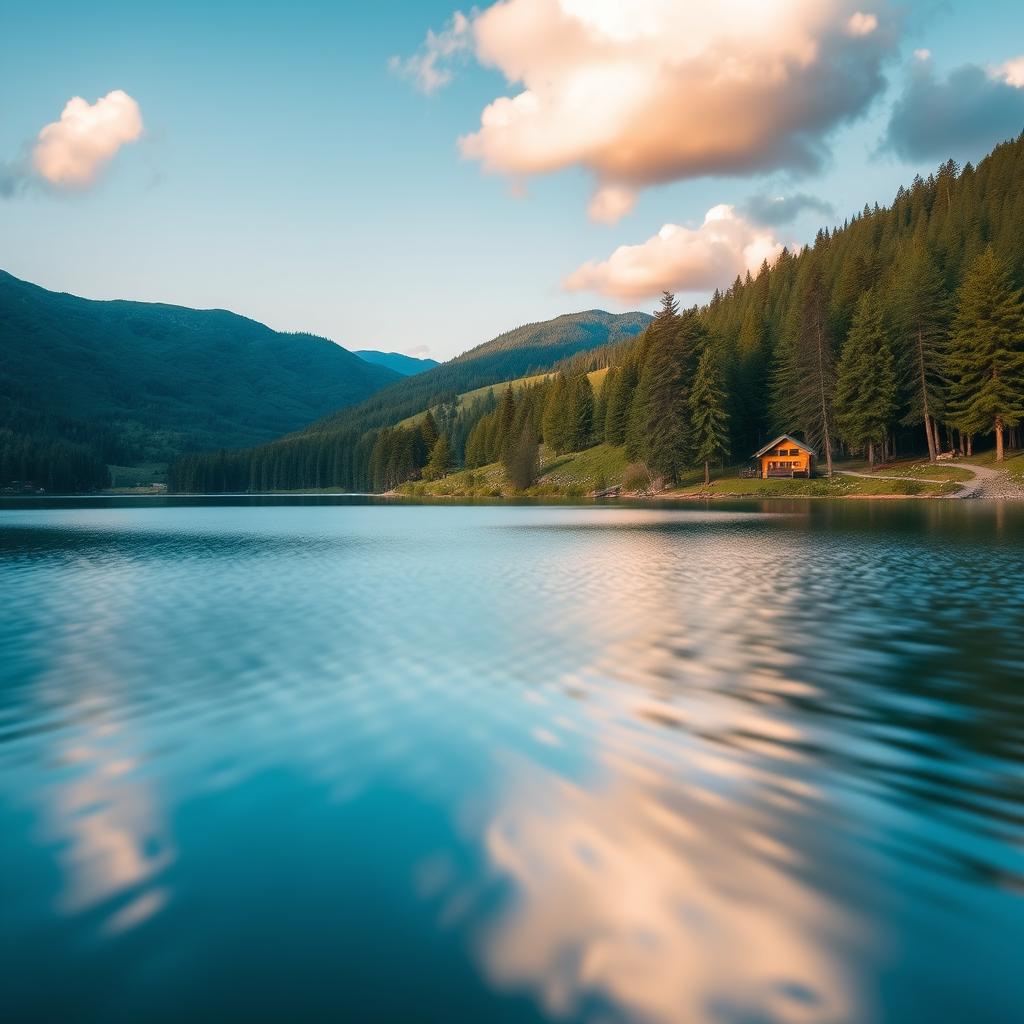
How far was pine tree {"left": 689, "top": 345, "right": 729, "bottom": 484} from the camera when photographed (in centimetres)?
10881

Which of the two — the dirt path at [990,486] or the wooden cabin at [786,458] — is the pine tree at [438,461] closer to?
the wooden cabin at [786,458]

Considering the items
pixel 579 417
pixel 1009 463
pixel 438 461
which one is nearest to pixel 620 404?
pixel 579 417

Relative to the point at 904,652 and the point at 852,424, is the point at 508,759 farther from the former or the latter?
the point at 852,424

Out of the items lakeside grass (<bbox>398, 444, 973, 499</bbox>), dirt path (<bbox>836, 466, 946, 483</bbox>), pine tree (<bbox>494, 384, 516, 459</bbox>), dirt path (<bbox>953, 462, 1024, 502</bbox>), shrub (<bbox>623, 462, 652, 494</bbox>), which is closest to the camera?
dirt path (<bbox>953, 462, 1024, 502</bbox>)

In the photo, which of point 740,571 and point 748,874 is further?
point 740,571

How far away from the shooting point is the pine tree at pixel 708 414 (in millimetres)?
108812

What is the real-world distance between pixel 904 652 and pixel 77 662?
59.3ft

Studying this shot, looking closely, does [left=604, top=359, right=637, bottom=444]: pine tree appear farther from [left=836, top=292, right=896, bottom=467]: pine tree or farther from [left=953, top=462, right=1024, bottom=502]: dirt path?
[left=953, top=462, right=1024, bottom=502]: dirt path

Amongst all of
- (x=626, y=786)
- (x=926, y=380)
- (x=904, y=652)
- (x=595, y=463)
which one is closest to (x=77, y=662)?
(x=626, y=786)

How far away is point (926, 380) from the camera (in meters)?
100

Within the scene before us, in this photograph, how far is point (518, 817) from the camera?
27.0 feet

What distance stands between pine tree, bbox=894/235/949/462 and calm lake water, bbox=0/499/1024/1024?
85166mm

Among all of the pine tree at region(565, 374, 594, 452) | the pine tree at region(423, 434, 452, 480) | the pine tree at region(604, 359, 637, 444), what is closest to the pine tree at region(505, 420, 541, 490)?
the pine tree at region(565, 374, 594, 452)

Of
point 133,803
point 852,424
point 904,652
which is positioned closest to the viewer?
point 133,803
